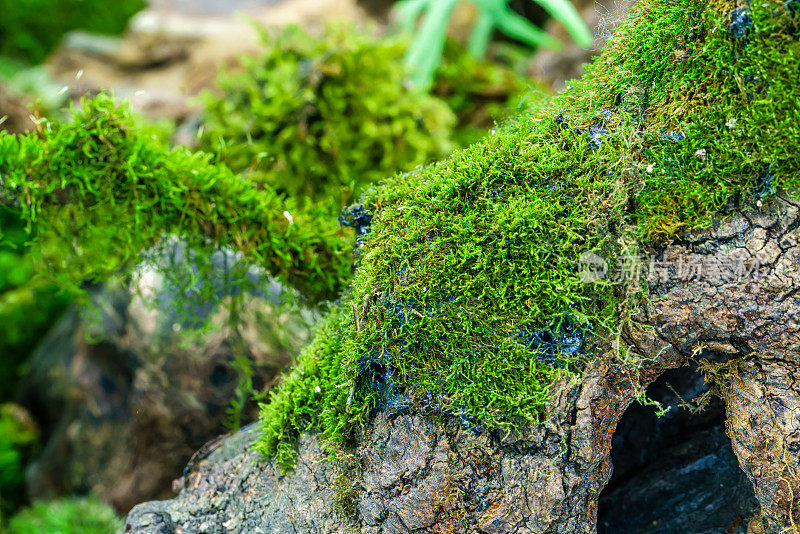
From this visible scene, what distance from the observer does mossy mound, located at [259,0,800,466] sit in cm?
121

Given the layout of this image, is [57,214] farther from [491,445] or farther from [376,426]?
[491,445]

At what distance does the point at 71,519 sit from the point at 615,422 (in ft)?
11.0

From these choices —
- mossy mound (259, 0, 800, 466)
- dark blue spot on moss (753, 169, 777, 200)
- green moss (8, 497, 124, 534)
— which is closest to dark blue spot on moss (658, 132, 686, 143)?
mossy mound (259, 0, 800, 466)

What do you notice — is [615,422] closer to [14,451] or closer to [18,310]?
[14,451]

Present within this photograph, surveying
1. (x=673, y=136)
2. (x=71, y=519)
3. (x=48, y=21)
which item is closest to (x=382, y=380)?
(x=673, y=136)

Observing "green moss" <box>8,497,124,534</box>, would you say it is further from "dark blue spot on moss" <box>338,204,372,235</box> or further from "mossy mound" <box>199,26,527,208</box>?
"dark blue spot on moss" <box>338,204,372,235</box>

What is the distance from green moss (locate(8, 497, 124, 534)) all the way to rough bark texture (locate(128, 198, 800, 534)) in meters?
2.46


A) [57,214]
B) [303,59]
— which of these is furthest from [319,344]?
[303,59]

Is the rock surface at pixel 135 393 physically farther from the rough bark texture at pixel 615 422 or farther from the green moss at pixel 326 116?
the rough bark texture at pixel 615 422

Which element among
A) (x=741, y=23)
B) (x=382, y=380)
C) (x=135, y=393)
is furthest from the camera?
(x=135, y=393)

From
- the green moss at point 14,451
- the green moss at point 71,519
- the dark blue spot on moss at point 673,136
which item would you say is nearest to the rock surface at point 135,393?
the green moss at point 71,519

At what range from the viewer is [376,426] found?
1433 millimetres

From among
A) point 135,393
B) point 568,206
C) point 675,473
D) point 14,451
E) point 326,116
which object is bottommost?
point 14,451

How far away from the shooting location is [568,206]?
4.33 ft
